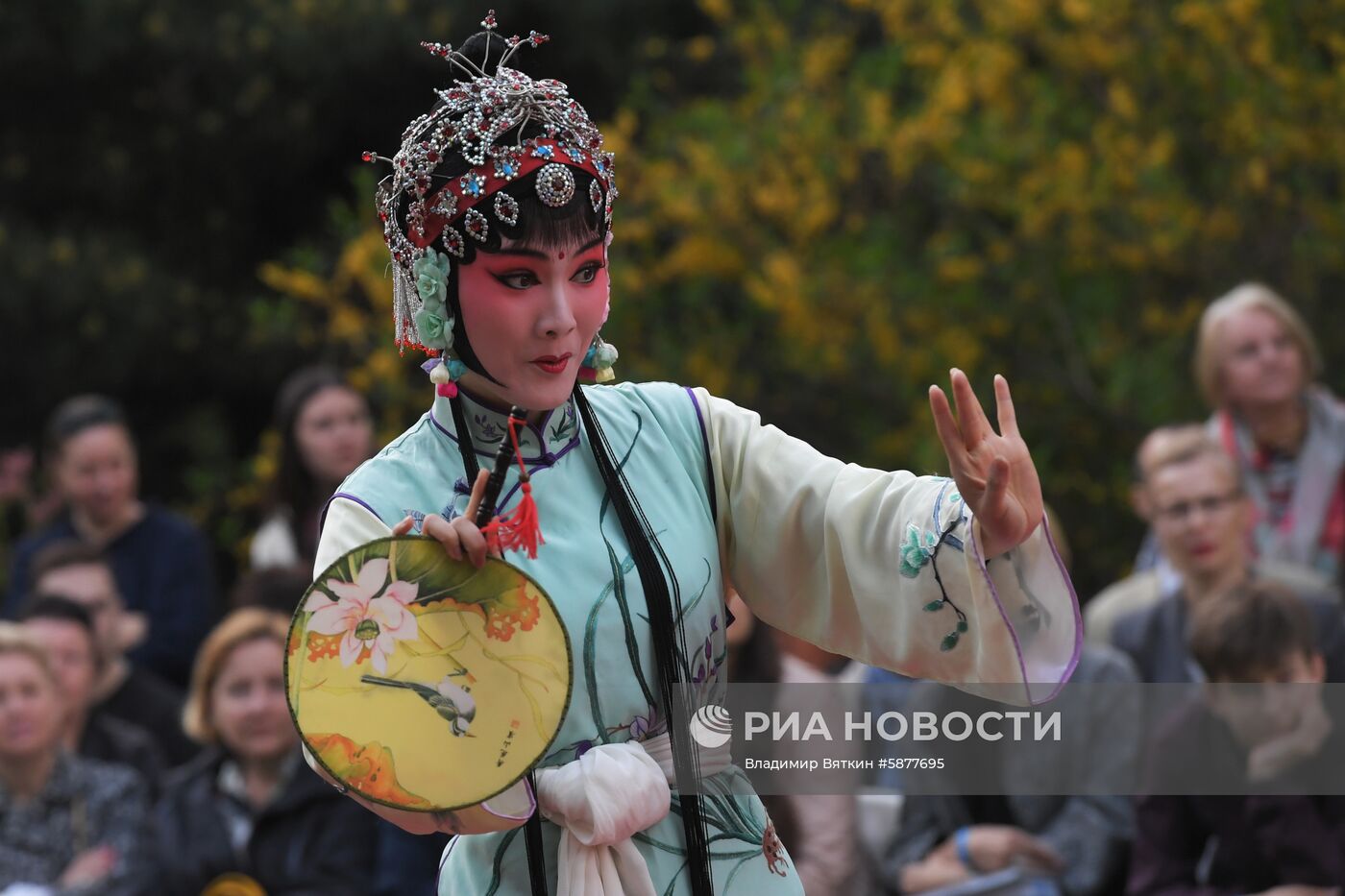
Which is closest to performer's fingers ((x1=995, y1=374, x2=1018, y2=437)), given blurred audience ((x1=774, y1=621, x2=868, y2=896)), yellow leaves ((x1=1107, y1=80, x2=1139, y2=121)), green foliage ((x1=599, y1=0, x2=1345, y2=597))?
blurred audience ((x1=774, y1=621, x2=868, y2=896))

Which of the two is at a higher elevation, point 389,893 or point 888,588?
point 888,588

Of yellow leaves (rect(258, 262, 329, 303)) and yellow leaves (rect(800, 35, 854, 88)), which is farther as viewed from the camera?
yellow leaves (rect(258, 262, 329, 303))

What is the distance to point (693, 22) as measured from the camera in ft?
28.0

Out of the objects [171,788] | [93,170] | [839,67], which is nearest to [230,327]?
[93,170]

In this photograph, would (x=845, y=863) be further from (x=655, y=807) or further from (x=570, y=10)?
(x=570, y=10)

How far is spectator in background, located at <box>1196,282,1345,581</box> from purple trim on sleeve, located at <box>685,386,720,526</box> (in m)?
2.74

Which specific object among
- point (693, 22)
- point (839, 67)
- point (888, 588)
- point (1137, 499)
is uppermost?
point (693, 22)

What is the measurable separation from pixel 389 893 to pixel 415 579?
2315mm

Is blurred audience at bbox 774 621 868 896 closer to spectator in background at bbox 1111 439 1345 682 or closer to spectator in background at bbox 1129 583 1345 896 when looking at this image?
spectator in background at bbox 1129 583 1345 896

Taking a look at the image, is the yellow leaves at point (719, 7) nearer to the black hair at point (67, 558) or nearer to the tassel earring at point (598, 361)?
→ the black hair at point (67, 558)

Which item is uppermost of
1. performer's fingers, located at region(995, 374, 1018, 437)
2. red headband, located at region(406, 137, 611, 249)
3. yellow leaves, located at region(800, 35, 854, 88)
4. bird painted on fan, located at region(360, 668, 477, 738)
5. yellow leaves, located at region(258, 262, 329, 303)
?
yellow leaves, located at region(800, 35, 854, 88)

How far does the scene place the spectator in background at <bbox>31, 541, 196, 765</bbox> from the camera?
212 inches

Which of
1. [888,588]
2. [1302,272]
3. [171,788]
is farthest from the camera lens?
[1302,272]

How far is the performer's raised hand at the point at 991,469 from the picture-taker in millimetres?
2307
